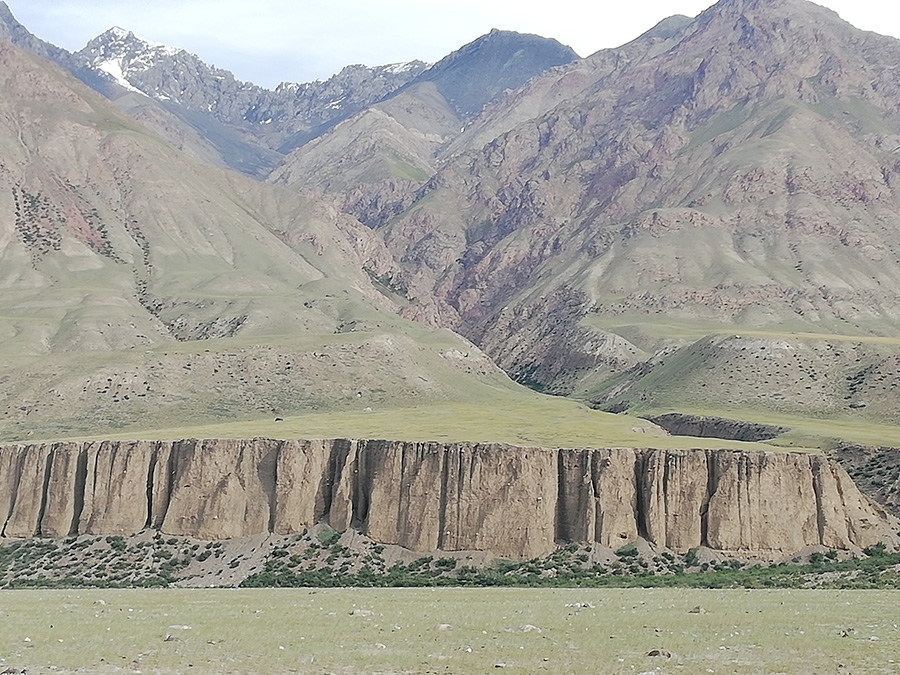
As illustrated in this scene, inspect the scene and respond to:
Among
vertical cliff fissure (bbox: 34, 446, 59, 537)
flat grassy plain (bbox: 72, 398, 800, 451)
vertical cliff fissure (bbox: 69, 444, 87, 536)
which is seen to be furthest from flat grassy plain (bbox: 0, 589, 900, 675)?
flat grassy plain (bbox: 72, 398, 800, 451)

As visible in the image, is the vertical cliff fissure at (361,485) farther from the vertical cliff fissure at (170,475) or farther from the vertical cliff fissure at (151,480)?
the vertical cliff fissure at (151,480)

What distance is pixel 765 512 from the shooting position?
7669 centimetres

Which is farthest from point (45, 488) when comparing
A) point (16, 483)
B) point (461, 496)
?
point (461, 496)

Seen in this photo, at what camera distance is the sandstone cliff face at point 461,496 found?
3022 inches

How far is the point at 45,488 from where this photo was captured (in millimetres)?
87312

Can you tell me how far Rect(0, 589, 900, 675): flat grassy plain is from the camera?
3238 centimetres

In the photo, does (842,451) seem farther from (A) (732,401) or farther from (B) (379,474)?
(A) (732,401)

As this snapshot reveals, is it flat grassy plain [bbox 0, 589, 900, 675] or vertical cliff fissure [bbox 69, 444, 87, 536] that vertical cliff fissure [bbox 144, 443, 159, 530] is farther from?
flat grassy plain [bbox 0, 589, 900, 675]

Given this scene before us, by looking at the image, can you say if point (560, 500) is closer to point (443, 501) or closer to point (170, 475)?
point (443, 501)

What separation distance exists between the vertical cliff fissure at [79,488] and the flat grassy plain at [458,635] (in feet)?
119

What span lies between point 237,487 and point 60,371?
61854 millimetres

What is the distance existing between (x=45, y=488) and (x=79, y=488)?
2.78m

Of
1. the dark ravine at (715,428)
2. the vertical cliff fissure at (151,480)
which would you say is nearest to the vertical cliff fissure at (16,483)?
the vertical cliff fissure at (151,480)

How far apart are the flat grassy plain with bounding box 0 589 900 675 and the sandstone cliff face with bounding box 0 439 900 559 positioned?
2635 centimetres
